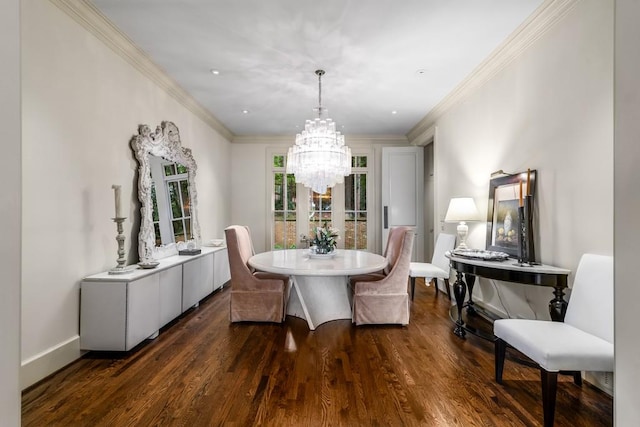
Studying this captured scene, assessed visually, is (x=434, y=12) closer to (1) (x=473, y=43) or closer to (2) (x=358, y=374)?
(1) (x=473, y=43)

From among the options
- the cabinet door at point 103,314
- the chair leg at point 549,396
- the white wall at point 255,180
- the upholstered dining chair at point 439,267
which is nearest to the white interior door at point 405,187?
the white wall at point 255,180

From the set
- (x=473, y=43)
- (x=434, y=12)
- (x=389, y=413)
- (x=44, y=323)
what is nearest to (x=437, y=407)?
(x=389, y=413)

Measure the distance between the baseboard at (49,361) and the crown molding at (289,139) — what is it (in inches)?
185

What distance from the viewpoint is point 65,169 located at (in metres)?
2.33

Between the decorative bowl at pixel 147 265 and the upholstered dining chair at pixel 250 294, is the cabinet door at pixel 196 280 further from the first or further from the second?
the upholstered dining chair at pixel 250 294

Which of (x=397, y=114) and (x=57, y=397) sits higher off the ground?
(x=397, y=114)

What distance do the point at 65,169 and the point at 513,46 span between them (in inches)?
152

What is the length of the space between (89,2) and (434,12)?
2677mm

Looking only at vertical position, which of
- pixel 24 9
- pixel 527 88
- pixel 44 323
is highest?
pixel 24 9

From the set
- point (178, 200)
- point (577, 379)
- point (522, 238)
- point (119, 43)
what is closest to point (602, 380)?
point (577, 379)

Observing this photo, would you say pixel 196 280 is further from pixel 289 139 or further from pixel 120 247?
pixel 289 139

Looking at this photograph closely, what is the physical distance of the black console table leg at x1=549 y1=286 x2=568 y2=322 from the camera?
2.19m

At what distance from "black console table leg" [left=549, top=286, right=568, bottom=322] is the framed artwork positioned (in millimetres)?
432
